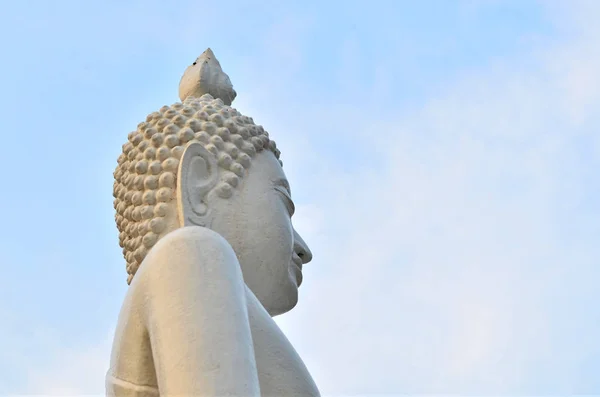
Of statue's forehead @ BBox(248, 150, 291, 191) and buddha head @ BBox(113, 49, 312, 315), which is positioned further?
statue's forehead @ BBox(248, 150, 291, 191)

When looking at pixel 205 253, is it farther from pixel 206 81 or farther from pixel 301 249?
pixel 206 81

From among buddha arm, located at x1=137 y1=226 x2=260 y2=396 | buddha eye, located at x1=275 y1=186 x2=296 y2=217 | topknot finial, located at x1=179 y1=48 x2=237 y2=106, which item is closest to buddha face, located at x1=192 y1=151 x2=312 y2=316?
buddha eye, located at x1=275 y1=186 x2=296 y2=217

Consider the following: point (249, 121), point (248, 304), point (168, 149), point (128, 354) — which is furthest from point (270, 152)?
point (128, 354)

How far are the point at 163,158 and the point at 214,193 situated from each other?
0.34m

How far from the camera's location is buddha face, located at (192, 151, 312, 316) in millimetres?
5125

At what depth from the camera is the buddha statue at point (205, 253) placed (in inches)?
161

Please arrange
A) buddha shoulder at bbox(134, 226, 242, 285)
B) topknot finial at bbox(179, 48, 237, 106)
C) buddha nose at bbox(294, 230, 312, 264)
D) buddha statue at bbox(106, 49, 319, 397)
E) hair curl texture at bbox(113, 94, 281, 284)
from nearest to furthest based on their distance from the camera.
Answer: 1. buddha statue at bbox(106, 49, 319, 397)
2. buddha shoulder at bbox(134, 226, 242, 285)
3. hair curl texture at bbox(113, 94, 281, 284)
4. buddha nose at bbox(294, 230, 312, 264)
5. topknot finial at bbox(179, 48, 237, 106)

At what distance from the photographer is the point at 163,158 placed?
17.3ft

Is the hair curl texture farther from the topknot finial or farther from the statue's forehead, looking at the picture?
the topknot finial

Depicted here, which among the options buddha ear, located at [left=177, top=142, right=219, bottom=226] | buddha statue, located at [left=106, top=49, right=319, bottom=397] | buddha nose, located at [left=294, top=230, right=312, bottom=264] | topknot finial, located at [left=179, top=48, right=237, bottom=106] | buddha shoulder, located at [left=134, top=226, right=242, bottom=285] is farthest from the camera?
topknot finial, located at [left=179, top=48, right=237, bottom=106]

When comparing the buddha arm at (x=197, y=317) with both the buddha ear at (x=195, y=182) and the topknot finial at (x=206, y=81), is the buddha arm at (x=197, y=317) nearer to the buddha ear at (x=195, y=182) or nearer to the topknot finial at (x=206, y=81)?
the buddha ear at (x=195, y=182)

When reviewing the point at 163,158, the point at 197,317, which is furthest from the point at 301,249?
Answer: the point at 197,317

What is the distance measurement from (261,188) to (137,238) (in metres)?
0.69

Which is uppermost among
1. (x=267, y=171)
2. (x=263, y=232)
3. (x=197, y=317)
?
(x=267, y=171)
